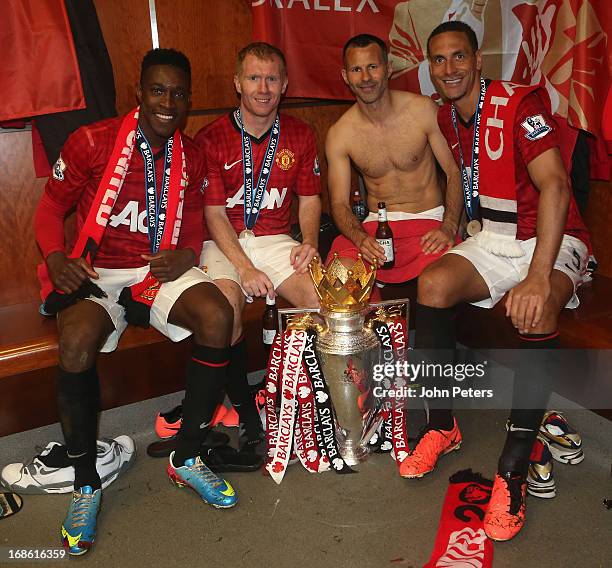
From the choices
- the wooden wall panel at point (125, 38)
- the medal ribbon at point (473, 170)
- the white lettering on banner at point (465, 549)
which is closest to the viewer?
the white lettering on banner at point (465, 549)

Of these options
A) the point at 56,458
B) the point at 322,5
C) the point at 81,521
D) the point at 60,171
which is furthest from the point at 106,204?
the point at 322,5

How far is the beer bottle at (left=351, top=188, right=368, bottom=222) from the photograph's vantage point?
370 cm

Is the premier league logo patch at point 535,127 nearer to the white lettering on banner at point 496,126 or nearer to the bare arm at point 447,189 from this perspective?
the white lettering on banner at point 496,126

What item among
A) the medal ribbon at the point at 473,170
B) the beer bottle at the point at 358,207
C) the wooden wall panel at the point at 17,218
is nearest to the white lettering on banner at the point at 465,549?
the medal ribbon at the point at 473,170

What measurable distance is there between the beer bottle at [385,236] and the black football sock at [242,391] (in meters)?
0.77

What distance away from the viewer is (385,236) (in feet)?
10.3

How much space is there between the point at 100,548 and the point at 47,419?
77 cm

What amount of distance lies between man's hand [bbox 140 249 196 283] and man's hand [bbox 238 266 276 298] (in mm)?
271

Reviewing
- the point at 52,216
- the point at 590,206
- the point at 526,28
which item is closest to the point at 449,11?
the point at 526,28

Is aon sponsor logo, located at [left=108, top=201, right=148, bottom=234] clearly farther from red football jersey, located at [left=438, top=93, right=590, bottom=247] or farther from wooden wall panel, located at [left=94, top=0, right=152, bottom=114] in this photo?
red football jersey, located at [left=438, top=93, right=590, bottom=247]

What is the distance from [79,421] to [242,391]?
0.70m

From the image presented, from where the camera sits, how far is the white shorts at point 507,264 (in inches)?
107

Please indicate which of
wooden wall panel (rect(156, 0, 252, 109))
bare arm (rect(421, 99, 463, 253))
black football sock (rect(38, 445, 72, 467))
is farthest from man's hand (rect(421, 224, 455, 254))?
black football sock (rect(38, 445, 72, 467))

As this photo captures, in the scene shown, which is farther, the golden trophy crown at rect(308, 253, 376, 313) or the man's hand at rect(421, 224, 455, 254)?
the man's hand at rect(421, 224, 455, 254)
